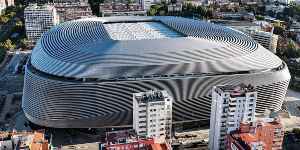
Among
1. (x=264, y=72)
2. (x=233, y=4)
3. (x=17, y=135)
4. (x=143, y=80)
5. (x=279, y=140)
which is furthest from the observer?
(x=233, y=4)

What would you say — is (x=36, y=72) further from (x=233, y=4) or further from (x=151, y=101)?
(x=233, y=4)

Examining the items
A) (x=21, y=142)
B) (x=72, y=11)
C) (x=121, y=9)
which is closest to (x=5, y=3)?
(x=72, y=11)

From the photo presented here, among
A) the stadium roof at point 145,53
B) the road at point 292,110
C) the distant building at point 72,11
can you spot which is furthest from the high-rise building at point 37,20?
the road at point 292,110

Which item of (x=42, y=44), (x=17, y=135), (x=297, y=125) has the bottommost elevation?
(x=297, y=125)

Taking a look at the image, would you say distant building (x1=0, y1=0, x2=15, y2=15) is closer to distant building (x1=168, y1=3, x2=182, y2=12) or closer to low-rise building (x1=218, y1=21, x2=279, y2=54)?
distant building (x1=168, y1=3, x2=182, y2=12)

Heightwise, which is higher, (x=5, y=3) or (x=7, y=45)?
(x=5, y=3)

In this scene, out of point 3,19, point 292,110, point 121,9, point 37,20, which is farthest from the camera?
point 3,19

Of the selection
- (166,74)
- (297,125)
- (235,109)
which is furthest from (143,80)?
(297,125)

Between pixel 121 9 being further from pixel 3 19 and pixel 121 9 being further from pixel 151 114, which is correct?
pixel 151 114

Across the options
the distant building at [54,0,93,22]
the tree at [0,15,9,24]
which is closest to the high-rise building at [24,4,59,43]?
the distant building at [54,0,93,22]
